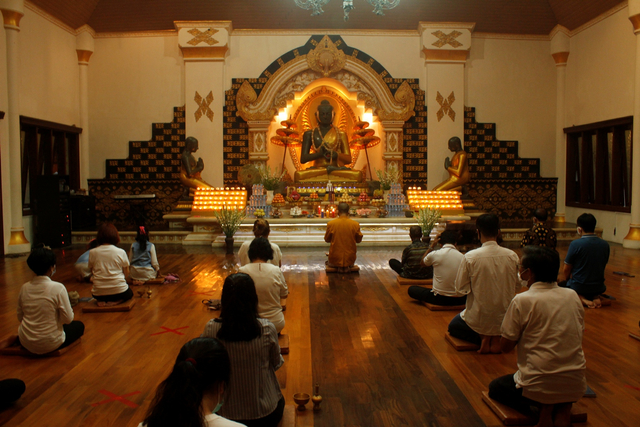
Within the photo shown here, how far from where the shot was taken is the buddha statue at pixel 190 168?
39.4 ft

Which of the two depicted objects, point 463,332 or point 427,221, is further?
point 427,221

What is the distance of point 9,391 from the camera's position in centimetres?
307

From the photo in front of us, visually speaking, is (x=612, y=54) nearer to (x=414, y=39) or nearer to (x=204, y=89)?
(x=414, y=39)

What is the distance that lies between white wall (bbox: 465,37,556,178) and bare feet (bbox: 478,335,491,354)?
33.9ft

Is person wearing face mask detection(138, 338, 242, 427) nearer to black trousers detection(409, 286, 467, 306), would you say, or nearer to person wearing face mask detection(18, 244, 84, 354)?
person wearing face mask detection(18, 244, 84, 354)

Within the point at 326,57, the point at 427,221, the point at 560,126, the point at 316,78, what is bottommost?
the point at 427,221

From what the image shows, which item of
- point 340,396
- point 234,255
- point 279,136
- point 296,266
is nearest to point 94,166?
point 279,136

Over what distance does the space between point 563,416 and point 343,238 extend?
4.52 meters

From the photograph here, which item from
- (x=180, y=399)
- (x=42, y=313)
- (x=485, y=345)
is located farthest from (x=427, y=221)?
(x=180, y=399)

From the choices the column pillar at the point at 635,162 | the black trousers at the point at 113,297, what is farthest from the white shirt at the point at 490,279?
the column pillar at the point at 635,162

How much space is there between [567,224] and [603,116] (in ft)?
8.73

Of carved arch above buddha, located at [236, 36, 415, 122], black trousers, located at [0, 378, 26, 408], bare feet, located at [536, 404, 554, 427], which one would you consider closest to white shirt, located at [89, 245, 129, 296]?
black trousers, located at [0, 378, 26, 408]

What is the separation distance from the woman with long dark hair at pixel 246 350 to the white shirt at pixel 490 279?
1.80 metres

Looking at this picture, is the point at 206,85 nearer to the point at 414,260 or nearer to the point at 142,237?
the point at 142,237
